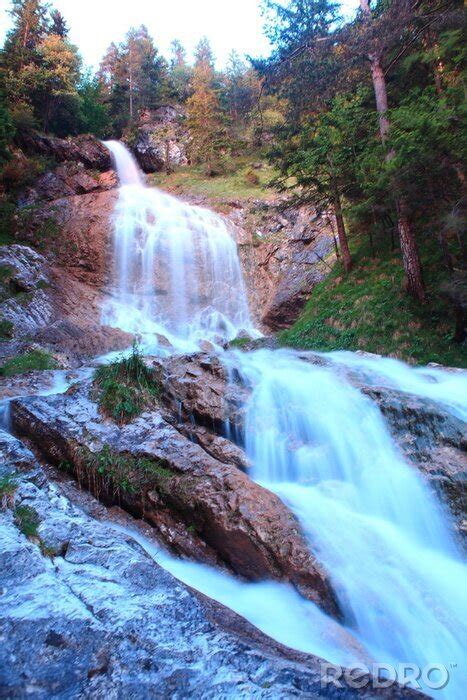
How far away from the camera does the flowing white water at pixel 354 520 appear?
11.2 ft

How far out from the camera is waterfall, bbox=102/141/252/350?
53.5 ft

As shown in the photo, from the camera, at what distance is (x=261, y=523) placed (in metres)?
4.13

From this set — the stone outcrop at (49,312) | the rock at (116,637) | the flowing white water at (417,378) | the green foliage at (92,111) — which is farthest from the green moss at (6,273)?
the green foliage at (92,111)

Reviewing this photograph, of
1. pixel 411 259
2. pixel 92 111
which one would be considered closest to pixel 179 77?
pixel 92 111

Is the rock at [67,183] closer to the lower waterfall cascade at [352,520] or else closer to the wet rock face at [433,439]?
the lower waterfall cascade at [352,520]

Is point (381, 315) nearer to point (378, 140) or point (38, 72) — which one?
point (378, 140)

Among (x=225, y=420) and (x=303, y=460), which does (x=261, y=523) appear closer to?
(x=303, y=460)

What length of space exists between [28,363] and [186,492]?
6170mm

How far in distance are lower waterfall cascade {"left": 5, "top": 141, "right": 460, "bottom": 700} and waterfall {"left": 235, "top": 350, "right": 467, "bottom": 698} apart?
0.01 metres

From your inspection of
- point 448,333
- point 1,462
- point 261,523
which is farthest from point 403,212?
point 1,462

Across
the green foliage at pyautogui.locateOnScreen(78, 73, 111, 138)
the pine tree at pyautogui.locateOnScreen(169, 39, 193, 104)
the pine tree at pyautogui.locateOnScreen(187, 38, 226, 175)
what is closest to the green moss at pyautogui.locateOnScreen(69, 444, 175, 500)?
the pine tree at pyautogui.locateOnScreen(187, 38, 226, 175)

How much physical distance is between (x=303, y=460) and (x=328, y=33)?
1369 cm

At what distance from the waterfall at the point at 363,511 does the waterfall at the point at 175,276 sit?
28.7 ft

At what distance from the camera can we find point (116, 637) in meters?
2.11
